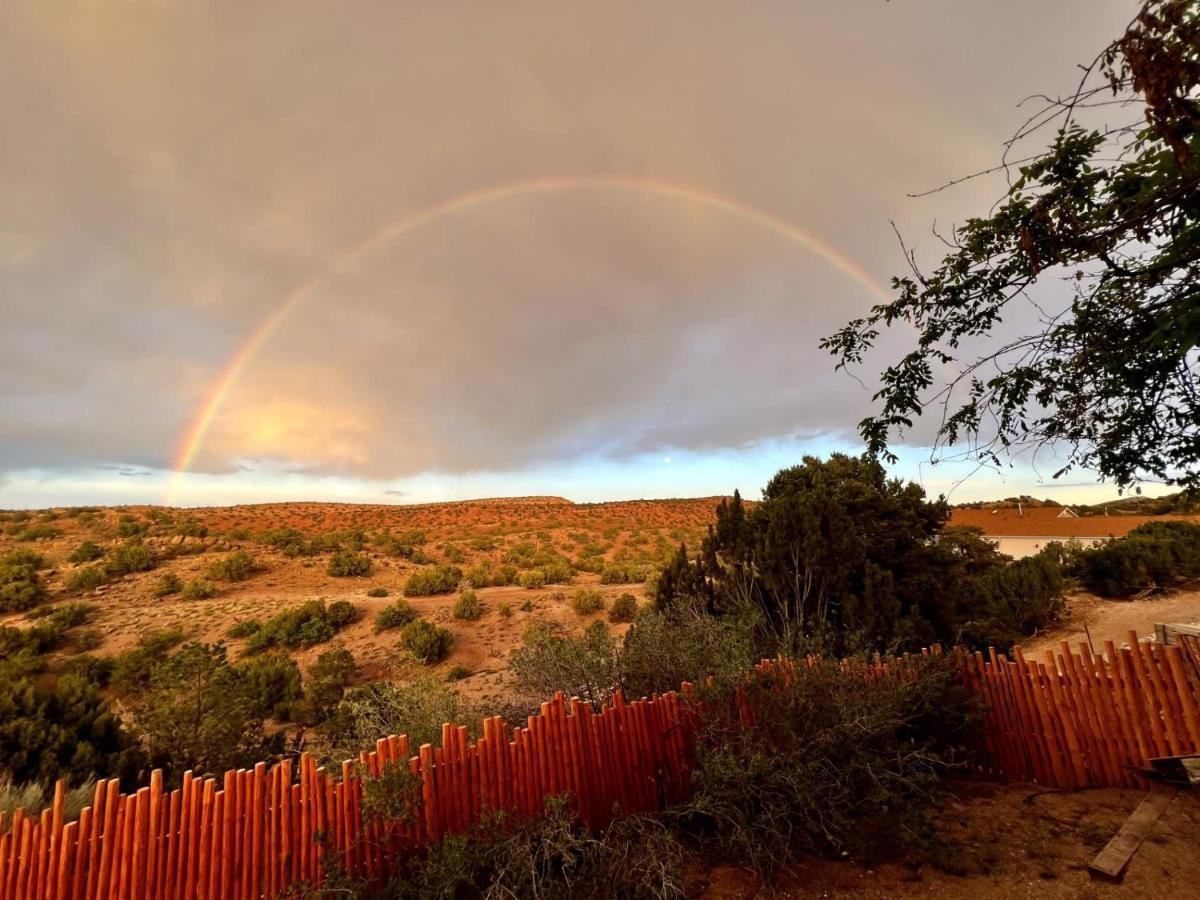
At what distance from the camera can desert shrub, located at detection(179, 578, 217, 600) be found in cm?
2205

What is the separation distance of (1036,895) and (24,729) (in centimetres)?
1013

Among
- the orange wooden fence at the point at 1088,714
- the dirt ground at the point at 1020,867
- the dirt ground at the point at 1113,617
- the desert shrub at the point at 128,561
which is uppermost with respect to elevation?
the desert shrub at the point at 128,561

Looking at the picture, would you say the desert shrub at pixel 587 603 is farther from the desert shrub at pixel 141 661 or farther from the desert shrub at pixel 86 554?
the desert shrub at pixel 86 554

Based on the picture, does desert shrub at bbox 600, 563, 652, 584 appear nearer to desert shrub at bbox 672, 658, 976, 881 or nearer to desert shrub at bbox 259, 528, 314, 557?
desert shrub at bbox 259, 528, 314, 557

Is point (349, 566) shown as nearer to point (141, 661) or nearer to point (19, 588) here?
point (19, 588)

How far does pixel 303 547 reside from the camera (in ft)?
99.2

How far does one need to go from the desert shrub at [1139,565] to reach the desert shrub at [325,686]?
2124 cm

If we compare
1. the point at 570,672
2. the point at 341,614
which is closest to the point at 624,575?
the point at 341,614

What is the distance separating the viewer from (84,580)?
883 inches

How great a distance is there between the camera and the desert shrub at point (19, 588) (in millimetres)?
20109

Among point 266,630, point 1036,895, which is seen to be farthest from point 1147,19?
point 266,630

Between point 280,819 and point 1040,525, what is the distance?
1681 inches

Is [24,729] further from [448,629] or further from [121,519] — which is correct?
[121,519]

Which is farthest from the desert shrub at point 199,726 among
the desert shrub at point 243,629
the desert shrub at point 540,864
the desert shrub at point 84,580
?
the desert shrub at point 84,580
